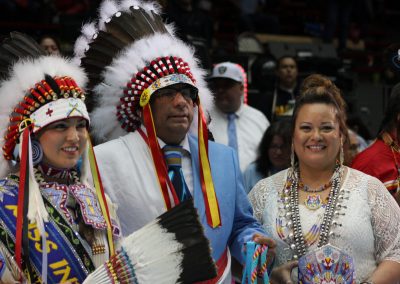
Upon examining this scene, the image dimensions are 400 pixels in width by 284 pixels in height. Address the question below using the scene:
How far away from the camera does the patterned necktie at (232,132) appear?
6254 millimetres

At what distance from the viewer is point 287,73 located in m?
8.01

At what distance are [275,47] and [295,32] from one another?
3243 millimetres

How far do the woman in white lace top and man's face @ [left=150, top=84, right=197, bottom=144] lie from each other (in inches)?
22.0

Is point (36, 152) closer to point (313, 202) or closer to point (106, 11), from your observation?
point (106, 11)

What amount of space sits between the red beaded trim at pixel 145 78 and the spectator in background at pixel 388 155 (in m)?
1.17

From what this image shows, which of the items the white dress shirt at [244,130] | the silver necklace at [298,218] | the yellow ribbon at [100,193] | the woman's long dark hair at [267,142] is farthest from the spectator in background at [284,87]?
the yellow ribbon at [100,193]

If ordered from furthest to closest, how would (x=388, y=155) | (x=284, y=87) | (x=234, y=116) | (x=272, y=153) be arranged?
(x=284, y=87), (x=234, y=116), (x=272, y=153), (x=388, y=155)

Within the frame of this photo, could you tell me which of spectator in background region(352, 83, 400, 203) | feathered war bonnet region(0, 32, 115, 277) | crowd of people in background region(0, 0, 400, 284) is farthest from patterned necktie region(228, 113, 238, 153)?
feathered war bonnet region(0, 32, 115, 277)

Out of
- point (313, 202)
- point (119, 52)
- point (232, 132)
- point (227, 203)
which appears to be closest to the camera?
point (227, 203)

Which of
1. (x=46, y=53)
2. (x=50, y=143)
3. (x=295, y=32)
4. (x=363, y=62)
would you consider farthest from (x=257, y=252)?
(x=295, y=32)

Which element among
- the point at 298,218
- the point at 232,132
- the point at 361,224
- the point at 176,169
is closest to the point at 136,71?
the point at 176,169

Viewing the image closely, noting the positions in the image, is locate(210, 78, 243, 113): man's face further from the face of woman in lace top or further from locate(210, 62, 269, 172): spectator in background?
the face of woman in lace top

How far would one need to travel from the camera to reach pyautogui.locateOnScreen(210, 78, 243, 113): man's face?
6.46 m

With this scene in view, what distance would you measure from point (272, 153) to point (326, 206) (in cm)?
152
